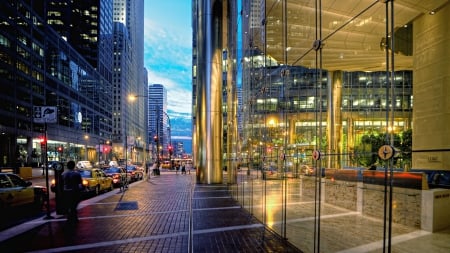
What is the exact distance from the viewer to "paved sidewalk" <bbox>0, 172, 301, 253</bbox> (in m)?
7.83

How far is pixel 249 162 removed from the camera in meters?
15.6

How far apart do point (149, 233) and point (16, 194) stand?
6.48 meters

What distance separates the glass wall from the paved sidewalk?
0.93 m

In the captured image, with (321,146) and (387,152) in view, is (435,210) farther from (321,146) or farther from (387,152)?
(387,152)

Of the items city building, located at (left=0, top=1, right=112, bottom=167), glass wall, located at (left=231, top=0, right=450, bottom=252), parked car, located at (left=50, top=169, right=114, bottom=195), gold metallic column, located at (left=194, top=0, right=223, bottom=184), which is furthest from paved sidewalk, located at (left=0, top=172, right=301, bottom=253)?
city building, located at (left=0, top=1, right=112, bottom=167)

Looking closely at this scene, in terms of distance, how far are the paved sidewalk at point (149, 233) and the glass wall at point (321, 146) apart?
934 mm

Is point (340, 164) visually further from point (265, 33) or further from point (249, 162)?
point (265, 33)

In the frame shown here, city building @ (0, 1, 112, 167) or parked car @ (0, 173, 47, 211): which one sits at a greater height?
city building @ (0, 1, 112, 167)

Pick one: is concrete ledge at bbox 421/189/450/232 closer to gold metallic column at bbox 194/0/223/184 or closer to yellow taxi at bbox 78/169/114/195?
yellow taxi at bbox 78/169/114/195

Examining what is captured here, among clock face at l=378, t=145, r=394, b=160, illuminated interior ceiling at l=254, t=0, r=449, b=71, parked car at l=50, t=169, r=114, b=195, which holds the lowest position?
parked car at l=50, t=169, r=114, b=195

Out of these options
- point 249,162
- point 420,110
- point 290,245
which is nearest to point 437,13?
point 420,110

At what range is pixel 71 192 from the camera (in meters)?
11.1

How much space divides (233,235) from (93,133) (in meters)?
108

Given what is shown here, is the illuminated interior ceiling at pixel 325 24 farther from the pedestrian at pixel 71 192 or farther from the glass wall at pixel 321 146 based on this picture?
the pedestrian at pixel 71 192
